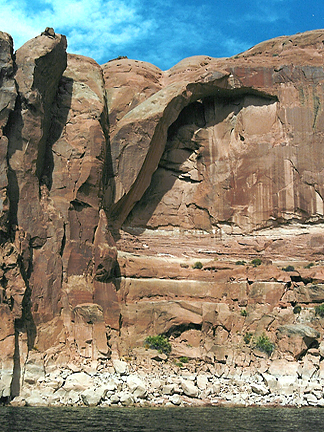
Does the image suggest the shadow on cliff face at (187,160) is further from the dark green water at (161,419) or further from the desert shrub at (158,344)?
the dark green water at (161,419)

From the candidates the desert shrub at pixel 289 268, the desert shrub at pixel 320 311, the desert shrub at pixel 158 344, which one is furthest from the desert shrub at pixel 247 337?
the desert shrub at pixel 289 268

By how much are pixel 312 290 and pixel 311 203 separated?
776cm

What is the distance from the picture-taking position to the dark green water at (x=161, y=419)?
95.5 ft

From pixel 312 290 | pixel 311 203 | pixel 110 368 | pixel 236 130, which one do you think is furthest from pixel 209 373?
pixel 236 130

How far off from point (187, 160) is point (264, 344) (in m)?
15.1

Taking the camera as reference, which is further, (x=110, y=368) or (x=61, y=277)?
(x=61, y=277)

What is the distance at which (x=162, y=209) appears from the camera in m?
48.9

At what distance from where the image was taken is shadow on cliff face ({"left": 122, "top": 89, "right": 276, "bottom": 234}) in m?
48.8

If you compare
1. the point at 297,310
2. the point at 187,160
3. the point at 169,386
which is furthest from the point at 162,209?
the point at 169,386

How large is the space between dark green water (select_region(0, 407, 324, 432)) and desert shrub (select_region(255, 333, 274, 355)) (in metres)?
5.23

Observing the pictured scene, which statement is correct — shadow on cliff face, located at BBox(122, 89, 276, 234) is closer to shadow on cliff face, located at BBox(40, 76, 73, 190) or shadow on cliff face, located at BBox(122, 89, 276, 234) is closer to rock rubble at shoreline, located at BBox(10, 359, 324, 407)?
shadow on cliff face, located at BBox(40, 76, 73, 190)

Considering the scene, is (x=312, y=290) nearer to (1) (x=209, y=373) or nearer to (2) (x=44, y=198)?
(1) (x=209, y=373)

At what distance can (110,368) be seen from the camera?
126 ft

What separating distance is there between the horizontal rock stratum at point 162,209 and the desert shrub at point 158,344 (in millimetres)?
533
